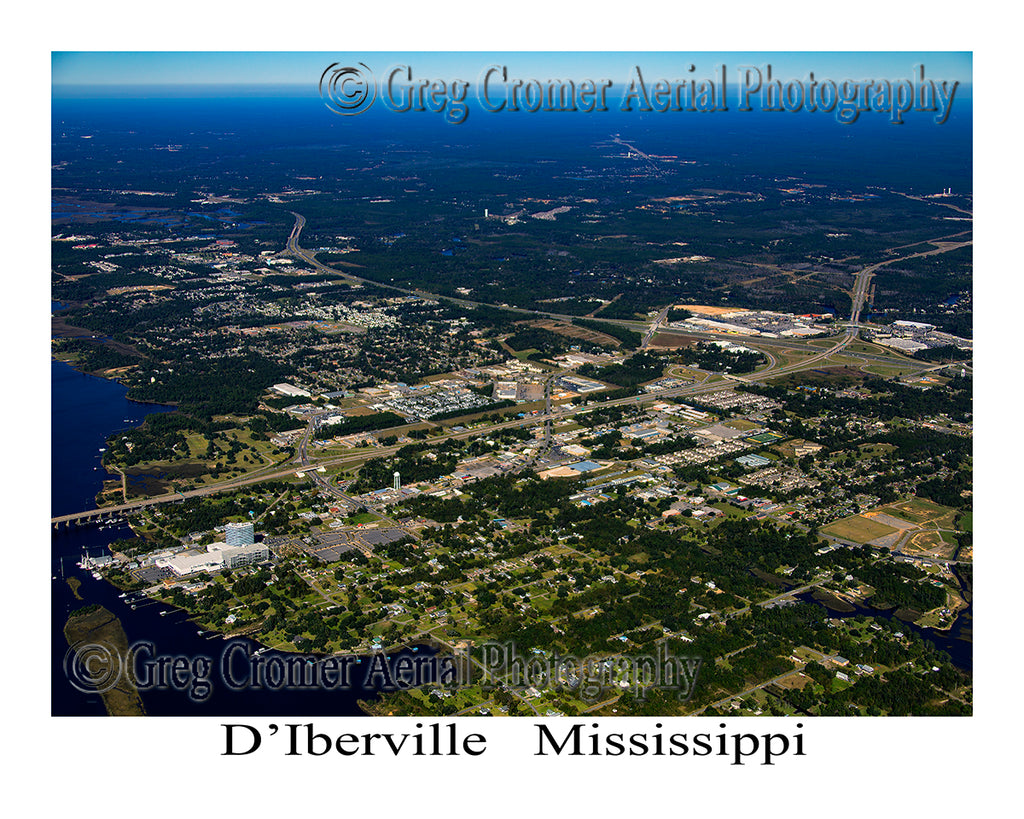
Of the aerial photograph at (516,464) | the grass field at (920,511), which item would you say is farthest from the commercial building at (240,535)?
the grass field at (920,511)

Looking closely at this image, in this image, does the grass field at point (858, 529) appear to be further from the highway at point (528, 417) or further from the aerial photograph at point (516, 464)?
the highway at point (528, 417)

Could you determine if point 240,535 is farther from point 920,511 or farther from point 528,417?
point 920,511

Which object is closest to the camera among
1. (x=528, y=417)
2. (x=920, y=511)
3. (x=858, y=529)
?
(x=858, y=529)

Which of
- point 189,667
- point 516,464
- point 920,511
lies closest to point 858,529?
point 920,511

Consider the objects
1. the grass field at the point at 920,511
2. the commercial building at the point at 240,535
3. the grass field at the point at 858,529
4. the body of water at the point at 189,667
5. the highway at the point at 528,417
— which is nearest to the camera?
the body of water at the point at 189,667

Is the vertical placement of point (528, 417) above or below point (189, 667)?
above

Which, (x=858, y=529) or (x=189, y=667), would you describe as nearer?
(x=189, y=667)

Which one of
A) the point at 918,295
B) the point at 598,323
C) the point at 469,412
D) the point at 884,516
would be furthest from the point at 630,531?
the point at 918,295

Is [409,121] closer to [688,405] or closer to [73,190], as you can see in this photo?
[73,190]

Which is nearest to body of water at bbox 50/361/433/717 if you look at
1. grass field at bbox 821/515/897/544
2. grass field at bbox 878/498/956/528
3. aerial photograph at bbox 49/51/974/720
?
aerial photograph at bbox 49/51/974/720
